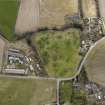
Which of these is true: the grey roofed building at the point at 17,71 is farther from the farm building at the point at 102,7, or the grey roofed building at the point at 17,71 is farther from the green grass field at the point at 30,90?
the farm building at the point at 102,7

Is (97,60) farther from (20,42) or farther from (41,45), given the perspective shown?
(20,42)

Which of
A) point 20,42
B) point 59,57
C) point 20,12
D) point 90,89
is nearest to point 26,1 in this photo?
point 20,12

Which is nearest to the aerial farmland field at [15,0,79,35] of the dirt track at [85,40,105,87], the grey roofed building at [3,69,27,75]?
the grey roofed building at [3,69,27,75]

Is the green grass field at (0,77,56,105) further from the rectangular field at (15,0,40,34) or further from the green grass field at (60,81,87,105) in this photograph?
the rectangular field at (15,0,40,34)

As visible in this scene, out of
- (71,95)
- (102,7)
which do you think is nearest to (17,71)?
(71,95)

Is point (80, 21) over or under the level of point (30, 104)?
over

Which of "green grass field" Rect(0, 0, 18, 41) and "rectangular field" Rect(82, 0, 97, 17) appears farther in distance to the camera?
"rectangular field" Rect(82, 0, 97, 17)

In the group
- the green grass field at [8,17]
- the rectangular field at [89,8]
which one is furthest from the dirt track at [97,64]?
the green grass field at [8,17]

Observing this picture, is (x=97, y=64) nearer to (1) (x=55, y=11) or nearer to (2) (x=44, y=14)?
(1) (x=55, y=11)
